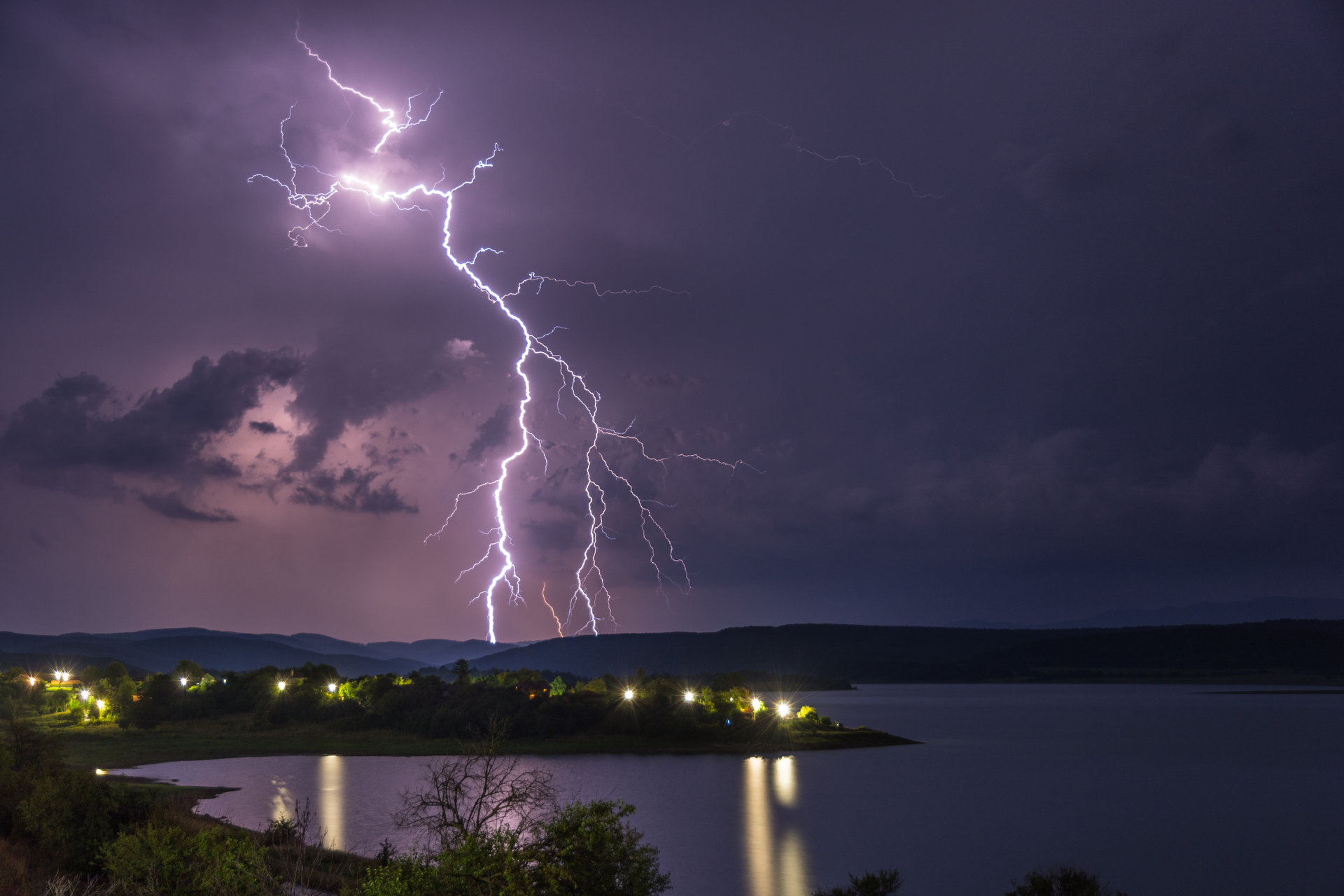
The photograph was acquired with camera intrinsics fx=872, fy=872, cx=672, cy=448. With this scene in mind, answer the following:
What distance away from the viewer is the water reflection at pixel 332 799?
111ft

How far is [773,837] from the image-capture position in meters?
38.3

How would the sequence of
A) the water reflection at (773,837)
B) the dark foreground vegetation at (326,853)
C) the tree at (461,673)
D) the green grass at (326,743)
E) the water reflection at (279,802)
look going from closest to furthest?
the dark foreground vegetation at (326,853), the water reflection at (773,837), the water reflection at (279,802), the green grass at (326,743), the tree at (461,673)

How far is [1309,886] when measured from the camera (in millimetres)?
31812

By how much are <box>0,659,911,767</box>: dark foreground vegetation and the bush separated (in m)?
44.6

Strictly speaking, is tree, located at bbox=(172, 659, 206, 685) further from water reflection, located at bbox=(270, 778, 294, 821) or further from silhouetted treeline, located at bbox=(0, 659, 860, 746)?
water reflection, located at bbox=(270, 778, 294, 821)

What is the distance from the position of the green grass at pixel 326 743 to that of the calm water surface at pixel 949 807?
2371 mm

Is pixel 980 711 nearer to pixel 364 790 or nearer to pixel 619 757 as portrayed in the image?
pixel 619 757

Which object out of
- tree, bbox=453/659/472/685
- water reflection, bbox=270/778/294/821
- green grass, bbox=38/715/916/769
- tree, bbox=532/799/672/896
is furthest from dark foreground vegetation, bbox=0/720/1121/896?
tree, bbox=453/659/472/685

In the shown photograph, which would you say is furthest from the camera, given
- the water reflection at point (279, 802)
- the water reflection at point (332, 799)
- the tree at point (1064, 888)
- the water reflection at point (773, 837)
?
the water reflection at point (279, 802)

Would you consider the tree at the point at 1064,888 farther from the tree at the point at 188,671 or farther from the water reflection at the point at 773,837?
the tree at the point at 188,671

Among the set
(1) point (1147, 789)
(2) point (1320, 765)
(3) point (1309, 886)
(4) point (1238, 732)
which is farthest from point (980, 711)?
(3) point (1309, 886)

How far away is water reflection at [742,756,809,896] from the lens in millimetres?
30266

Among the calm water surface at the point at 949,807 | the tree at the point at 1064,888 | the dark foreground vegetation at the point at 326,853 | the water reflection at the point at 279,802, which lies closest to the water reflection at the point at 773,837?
the calm water surface at the point at 949,807

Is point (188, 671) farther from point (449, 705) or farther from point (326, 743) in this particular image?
point (449, 705)
